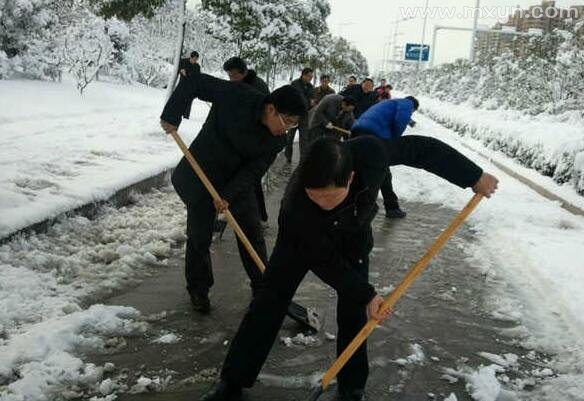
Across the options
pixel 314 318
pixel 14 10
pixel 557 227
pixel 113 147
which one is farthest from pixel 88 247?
pixel 14 10

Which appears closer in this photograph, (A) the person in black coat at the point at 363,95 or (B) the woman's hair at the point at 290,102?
(B) the woman's hair at the point at 290,102

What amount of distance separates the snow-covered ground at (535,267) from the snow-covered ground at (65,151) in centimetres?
378

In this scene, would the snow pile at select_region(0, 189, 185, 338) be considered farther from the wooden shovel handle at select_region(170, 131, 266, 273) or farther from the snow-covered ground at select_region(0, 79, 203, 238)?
the wooden shovel handle at select_region(170, 131, 266, 273)

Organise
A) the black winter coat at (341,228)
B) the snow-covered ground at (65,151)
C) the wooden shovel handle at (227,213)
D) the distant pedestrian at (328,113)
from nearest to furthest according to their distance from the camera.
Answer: the black winter coat at (341,228), the wooden shovel handle at (227,213), the snow-covered ground at (65,151), the distant pedestrian at (328,113)

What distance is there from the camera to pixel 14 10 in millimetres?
18359

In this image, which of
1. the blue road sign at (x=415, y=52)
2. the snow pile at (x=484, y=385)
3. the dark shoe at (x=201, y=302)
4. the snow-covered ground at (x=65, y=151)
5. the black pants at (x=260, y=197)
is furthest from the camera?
the blue road sign at (x=415, y=52)

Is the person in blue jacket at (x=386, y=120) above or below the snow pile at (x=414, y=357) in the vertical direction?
above

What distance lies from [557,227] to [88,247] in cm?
563

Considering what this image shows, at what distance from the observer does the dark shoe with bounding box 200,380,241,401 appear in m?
2.85

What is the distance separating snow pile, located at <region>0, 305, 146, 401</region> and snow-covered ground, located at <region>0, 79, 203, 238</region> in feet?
4.57

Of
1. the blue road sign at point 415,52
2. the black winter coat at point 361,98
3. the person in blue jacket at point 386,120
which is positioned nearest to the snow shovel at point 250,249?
the person in blue jacket at point 386,120

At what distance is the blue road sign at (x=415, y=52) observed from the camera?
176ft

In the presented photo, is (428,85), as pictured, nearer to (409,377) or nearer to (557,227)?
(557,227)

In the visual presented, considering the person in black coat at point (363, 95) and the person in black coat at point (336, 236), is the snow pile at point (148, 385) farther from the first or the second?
the person in black coat at point (363, 95)
